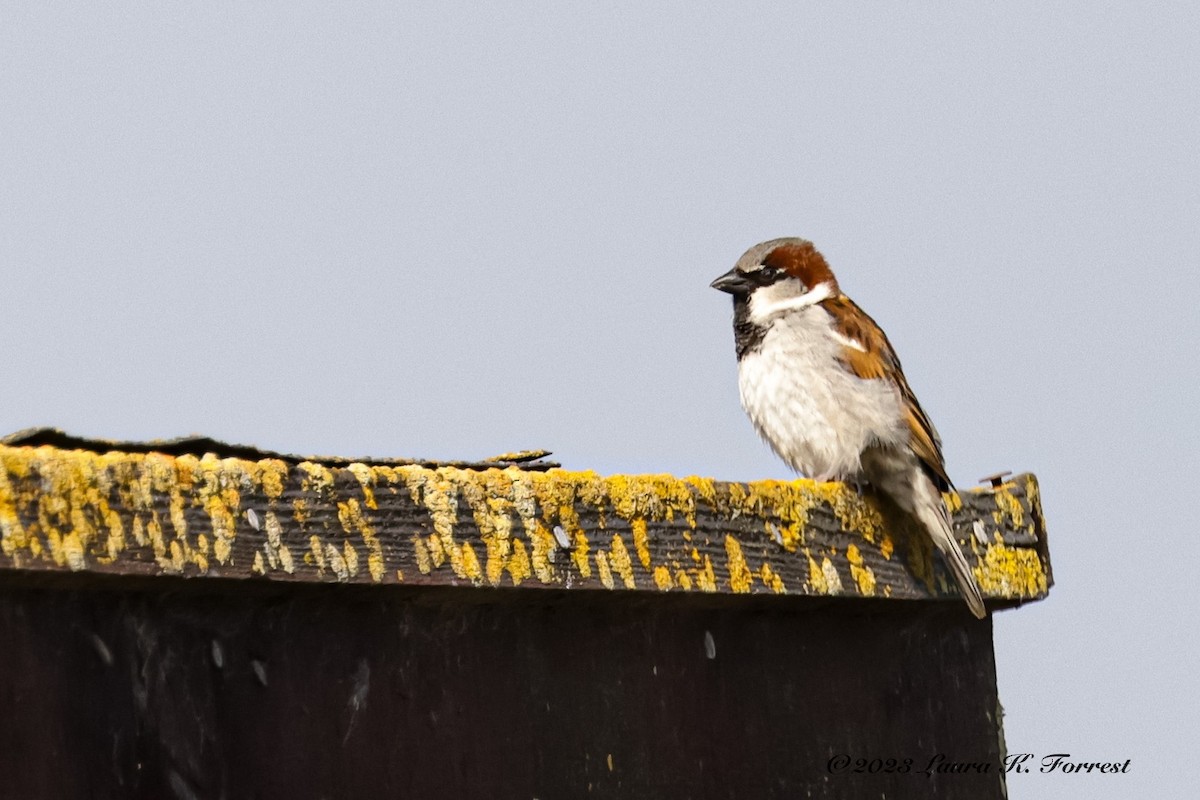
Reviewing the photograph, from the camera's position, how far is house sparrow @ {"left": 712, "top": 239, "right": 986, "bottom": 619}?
14.3ft

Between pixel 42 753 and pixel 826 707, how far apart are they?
1390 mm

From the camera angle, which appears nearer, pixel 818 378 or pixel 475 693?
pixel 475 693

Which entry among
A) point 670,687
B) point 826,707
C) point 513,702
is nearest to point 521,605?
point 513,702

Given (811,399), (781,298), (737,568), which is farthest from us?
(781,298)

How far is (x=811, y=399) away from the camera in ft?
15.4

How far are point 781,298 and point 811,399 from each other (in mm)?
654

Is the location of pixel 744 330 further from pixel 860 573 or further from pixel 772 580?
pixel 772 580

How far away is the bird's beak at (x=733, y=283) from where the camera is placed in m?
5.35

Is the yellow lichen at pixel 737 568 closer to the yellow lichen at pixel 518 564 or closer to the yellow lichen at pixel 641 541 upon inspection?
the yellow lichen at pixel 641 541

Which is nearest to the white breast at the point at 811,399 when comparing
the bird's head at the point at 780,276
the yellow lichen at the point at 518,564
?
the bird's head at the point at 780,276

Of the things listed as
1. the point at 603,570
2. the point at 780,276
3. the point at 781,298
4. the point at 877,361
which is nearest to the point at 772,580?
the point at 603,570

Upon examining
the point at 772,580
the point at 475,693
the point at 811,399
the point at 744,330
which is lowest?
the point at 475,693

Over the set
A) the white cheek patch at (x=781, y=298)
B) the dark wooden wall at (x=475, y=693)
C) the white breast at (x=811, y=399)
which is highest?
the white cheek patch at (x=781, y=298)

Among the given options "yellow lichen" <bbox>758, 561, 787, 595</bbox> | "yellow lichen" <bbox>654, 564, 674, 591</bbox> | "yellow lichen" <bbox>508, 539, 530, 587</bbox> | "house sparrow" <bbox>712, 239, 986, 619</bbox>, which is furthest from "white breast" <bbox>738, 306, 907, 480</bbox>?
"yellow lichen" <bbox>508, 539, 530, 587</bbox>
